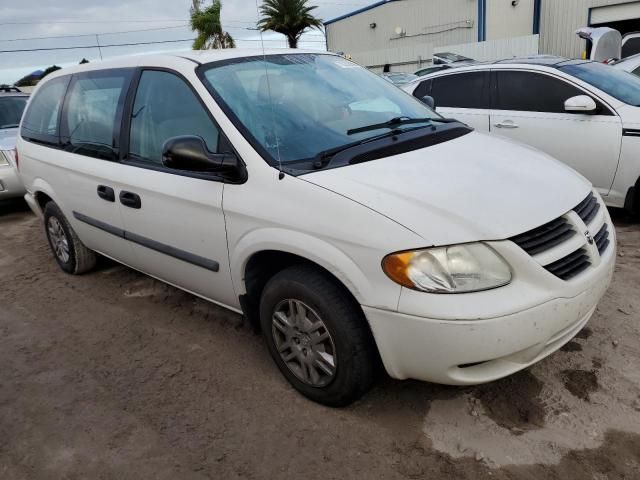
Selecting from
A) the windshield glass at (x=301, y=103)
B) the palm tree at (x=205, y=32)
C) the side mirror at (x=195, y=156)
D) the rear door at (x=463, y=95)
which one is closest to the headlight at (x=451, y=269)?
the windshield glass at (x=301, y=103)

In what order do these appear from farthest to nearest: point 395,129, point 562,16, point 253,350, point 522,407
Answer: point 562,16 < point 253,350 < point 395,129 < point 522,407

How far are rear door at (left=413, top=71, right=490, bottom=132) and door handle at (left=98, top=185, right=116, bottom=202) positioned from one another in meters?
3.69

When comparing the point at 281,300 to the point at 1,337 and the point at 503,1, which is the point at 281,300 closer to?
the point at 1,337

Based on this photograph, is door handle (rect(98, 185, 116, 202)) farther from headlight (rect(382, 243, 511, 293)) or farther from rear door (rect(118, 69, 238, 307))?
headlight (rect(382, 243, 511, 293))

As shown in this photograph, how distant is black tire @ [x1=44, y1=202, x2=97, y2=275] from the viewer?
177 inches

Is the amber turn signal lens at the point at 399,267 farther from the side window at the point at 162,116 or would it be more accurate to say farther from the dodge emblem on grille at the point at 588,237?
the side window at the point at 162,116

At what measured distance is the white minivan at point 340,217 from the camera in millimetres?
2156

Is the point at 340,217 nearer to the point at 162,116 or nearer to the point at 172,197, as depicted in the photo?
the point at 172,197

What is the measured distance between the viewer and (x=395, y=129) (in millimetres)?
3035

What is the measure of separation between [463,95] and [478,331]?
4.28m

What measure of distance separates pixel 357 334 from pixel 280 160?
0.91 m

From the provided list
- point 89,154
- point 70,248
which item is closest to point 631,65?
point 89,154

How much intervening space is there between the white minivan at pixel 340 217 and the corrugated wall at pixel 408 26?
2883 cm

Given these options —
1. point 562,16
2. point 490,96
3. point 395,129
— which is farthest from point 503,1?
point 395,129
